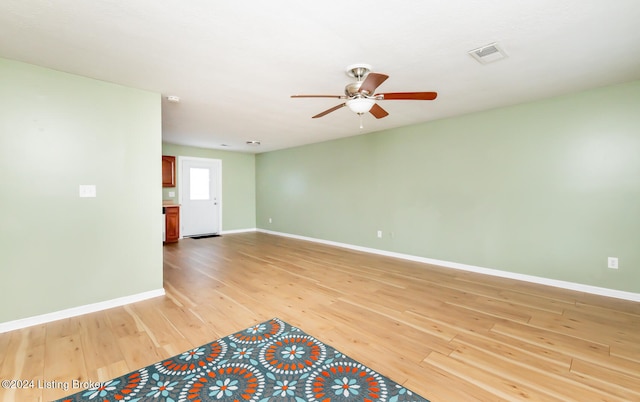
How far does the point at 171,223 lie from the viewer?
6.47m

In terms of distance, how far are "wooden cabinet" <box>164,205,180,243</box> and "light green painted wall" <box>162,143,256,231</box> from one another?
1294mm

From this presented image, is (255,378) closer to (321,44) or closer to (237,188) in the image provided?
(321,44)

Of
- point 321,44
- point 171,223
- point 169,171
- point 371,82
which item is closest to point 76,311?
point 321,44

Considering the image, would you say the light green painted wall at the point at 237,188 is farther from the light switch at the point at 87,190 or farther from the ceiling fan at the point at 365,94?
the ceiling fan at the point at 365,94

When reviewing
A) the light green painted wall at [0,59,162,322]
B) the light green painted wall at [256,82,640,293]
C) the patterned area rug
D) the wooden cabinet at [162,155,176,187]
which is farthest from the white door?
the patterned area rug

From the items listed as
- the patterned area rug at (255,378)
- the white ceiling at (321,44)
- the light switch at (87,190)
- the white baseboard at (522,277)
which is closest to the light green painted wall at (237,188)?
the white baseboard at (522,277)

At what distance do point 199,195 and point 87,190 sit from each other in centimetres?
463

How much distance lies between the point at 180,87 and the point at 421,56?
2581 millimetres

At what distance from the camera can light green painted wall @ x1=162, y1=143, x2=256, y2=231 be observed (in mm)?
7625

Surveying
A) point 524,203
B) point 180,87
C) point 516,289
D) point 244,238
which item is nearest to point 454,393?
point 516,289

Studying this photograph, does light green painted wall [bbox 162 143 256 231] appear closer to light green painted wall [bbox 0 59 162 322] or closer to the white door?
the white door

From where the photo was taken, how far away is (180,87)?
303cm

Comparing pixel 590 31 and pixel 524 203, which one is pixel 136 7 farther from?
pixel 524 203

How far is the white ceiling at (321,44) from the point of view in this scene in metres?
1.74
